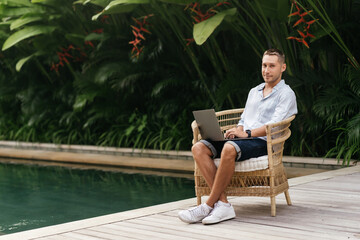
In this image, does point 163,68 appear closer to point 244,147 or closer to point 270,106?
point 270,106

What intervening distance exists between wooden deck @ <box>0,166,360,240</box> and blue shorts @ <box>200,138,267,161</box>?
0.40m

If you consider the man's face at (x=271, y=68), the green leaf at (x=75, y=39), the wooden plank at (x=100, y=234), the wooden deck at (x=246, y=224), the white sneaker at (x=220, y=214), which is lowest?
the wooden deck at (x=246, y=224)

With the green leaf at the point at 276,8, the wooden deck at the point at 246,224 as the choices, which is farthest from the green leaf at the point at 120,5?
the wooden deck at the point at 246,224

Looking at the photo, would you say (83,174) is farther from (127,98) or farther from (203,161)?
(203,161)

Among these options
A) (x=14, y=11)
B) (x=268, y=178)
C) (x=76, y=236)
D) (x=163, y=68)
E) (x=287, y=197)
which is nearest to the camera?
(x=76, y=236)

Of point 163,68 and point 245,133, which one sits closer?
point 245,133

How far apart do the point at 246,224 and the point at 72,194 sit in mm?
3128

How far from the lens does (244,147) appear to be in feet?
12.6

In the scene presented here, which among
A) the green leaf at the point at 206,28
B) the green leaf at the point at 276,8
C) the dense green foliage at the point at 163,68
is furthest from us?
the dense green foliage at the point at 163,68

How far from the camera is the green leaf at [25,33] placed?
356 inches

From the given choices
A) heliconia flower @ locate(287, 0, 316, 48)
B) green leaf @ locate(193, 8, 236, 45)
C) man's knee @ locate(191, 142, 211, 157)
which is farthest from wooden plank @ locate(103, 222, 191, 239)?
heliconia flower @ locate(287, 0, 316, 48)

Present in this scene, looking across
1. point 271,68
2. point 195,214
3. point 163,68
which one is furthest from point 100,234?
point 163,68

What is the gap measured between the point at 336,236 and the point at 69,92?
7707mm

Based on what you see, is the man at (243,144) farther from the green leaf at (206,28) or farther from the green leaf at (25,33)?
the green leaf at (25,33)
